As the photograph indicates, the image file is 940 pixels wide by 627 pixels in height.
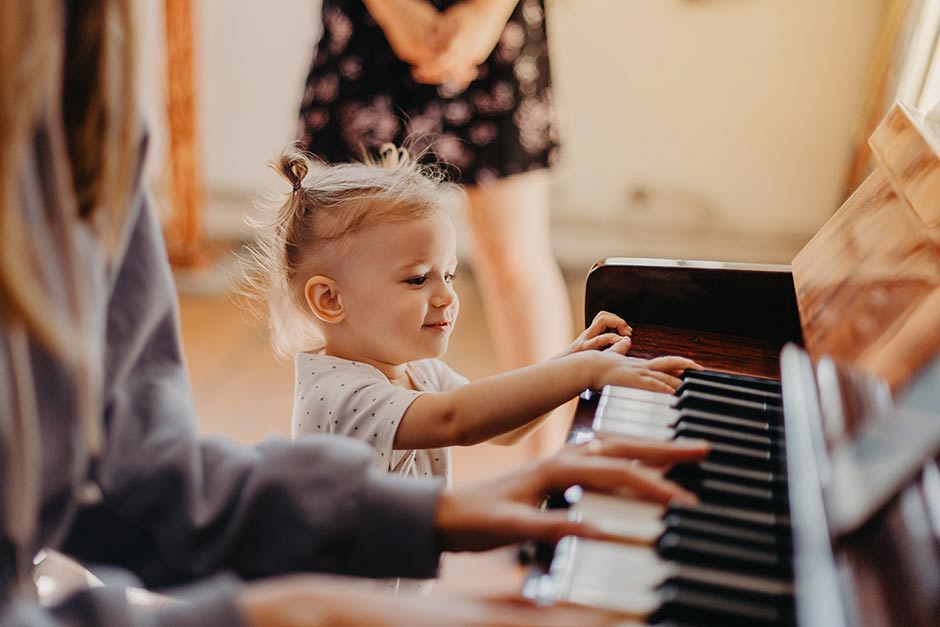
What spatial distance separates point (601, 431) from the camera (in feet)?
2.58

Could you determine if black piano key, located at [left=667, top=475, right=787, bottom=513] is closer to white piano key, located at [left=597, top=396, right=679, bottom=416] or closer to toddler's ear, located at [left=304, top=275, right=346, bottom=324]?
white piano key, located at [left=597, top=396, right=679, bottom=416]

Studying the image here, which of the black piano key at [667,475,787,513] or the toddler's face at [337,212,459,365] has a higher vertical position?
the toddler's face at [337,212,459,365]

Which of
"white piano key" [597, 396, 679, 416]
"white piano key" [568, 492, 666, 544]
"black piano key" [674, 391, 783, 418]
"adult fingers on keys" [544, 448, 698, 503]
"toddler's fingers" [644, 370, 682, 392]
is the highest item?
"toddler's fingers" [644, 370, 682, 392]

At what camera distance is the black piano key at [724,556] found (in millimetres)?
607

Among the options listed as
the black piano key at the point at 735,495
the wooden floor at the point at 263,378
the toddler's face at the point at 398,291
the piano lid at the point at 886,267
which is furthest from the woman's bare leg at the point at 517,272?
the black piano key at the point at 735,495

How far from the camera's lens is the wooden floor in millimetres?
1782

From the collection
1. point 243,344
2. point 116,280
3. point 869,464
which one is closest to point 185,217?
point 243,344

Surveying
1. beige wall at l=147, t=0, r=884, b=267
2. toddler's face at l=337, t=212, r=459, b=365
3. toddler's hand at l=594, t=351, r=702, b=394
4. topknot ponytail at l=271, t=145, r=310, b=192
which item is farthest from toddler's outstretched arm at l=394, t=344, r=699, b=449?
beige wall at l=147, t=0, r=884, b=267

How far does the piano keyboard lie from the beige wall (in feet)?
7.00

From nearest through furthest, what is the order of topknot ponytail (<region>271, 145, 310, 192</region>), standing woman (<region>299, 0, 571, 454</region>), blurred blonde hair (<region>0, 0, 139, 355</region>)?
blurred blonde hair (<region>0, 0, 139, 355</region>) → topknot ponytail (<region>271, 145, 310, 192</region>) → standing woman (<region>299, 0, 571, 454</region>)

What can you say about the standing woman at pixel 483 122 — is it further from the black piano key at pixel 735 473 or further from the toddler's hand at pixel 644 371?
the black piano key at pixel 735 473

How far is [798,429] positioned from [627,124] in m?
2.24

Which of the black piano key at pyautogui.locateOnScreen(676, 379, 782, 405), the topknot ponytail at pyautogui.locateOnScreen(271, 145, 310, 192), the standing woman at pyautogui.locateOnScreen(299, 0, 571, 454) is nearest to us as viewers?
the black piano key at pyautogui.locateOnScreen(676, 379, 782, 405)

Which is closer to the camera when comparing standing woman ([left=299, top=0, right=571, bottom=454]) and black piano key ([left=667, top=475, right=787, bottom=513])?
black piano key ([left=667, top=475, right=787, bottom=513])
